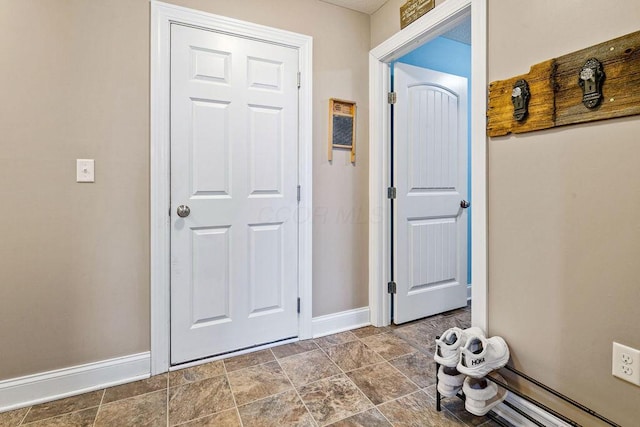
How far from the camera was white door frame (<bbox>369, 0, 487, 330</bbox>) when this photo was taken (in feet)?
5.15

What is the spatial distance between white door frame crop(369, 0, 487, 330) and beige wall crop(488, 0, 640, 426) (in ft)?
0.16

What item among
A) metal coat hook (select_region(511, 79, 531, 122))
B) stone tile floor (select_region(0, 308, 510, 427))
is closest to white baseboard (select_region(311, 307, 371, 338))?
stone tile floor (select_region(0, 308, 510, 427))

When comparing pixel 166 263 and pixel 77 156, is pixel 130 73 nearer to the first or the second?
pixel 77 156

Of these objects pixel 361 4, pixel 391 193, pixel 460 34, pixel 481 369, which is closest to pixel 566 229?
pixel 481 369

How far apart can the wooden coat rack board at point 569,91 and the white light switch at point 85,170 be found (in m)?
2.03

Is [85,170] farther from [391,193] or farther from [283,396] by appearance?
[391,193]

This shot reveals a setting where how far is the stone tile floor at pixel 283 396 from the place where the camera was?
57.9 inches

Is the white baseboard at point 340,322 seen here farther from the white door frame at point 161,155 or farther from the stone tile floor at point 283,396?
the white door frame at point 161,155

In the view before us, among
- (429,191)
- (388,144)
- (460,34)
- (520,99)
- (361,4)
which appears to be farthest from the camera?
(460,34)

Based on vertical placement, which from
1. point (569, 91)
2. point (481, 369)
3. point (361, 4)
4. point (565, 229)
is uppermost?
point (361, 4)

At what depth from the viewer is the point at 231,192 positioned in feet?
6.59

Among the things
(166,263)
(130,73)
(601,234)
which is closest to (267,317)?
(166,263)

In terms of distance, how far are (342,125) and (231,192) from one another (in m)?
0.95

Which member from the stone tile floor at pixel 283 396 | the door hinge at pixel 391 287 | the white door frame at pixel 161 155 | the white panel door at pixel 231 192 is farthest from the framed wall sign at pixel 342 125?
the stone tile floor at pixel 283 396
